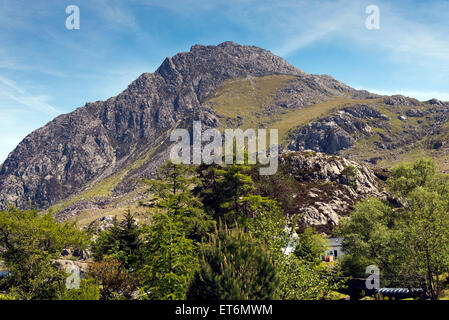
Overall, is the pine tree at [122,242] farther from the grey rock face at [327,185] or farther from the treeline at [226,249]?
the grey rock face at [327,185]

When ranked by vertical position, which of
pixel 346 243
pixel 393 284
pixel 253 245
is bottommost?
pixel 393 284

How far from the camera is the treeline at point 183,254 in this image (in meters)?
15.7

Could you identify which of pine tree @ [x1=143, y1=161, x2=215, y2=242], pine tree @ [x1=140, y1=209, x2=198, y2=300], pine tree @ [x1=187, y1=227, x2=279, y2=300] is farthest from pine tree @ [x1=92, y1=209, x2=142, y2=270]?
pine tree @ [x1=187, y1=227, x2=279, y2=300]

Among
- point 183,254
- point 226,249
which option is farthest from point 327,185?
point 226,249

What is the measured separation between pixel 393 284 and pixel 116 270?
116ft

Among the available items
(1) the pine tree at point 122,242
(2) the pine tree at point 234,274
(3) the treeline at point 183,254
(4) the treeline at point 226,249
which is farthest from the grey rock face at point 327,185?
(2) the pine tree at point 234,274

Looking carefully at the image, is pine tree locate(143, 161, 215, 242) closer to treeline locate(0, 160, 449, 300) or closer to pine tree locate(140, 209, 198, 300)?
treeline locate(0, 160, 449, 300)

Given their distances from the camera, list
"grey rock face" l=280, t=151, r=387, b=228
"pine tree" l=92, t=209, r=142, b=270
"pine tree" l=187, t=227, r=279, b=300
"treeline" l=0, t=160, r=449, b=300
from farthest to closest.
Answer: "grey rock face" l=280, t=151, r=387, b=228
"pine tree" l=92, t=209, r=142, b=270
"treeline" l=0, t=160, r=449, b=300
"pine tree" l=187, t=227, r=279, b=300

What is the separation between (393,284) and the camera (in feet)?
123

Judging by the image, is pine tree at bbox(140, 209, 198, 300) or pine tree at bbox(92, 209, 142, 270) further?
pine tree at bbox(92, 209, 142, 270)

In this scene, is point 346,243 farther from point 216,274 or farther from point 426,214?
point 216,274

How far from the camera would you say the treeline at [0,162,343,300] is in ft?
51.6

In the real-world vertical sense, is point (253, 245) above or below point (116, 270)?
above
